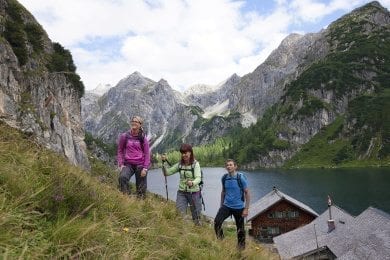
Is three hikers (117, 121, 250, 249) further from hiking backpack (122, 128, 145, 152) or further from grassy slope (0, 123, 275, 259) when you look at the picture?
grassy slope (0, 123, 275, 259)

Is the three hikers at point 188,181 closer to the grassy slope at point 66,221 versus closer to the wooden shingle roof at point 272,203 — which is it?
the grassy slope at point 66,221

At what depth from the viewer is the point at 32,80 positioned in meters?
52.5

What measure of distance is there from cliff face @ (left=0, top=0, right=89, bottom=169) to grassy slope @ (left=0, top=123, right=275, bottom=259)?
33637 mm

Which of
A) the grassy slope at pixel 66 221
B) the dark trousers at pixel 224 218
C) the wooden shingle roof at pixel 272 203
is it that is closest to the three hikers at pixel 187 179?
the dark trousers at pixel 224 218

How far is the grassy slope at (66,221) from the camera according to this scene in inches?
190

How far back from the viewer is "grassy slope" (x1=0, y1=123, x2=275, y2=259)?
4.82 metres

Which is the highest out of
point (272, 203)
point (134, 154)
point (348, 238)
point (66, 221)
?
point (134, 154)

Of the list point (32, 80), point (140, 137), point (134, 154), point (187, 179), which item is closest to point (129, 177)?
point (134, 154)

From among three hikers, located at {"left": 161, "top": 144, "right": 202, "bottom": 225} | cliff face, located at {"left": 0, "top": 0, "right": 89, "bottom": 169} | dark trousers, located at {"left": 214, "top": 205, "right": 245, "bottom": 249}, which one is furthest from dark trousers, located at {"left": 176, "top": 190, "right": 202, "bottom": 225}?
cliff face, located at {"left": 0, "top": 0, "right": 89, "bottom": 169}

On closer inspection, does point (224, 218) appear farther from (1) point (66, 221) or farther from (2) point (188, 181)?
(1) point (66, 221)

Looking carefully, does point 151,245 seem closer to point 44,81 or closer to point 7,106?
point 7,106

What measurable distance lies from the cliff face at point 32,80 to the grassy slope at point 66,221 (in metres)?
33.6

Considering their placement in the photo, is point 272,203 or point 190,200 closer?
point 190,200

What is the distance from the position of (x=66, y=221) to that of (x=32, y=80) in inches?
1984
